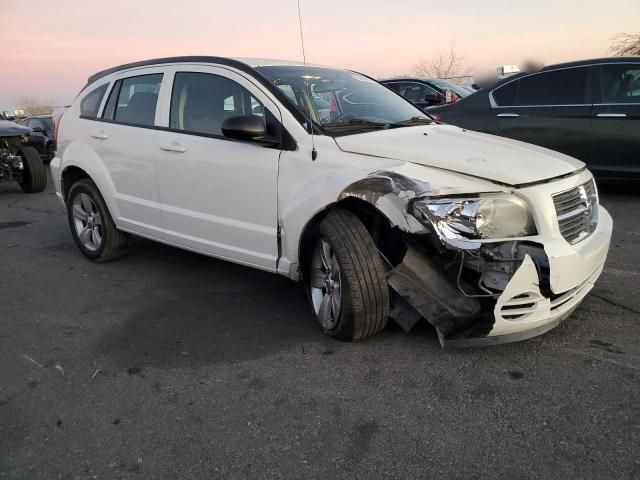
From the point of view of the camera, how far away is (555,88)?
6652 mm

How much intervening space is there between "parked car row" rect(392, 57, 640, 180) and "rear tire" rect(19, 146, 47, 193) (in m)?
7.39

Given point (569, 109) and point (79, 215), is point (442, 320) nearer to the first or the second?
point (79, 215)

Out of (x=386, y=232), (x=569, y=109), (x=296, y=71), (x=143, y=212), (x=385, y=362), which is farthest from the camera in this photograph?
(x=569, y=109)

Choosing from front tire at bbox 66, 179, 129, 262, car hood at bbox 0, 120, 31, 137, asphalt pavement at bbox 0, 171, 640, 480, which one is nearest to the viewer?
asphalt pavement at bbox 0, 171, 640, 480

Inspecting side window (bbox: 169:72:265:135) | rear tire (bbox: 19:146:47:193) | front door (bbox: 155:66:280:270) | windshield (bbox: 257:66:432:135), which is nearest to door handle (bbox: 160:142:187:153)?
front door (bbox: 155:66:280:270)

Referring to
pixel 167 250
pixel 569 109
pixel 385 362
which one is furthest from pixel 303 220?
pixel 569 109

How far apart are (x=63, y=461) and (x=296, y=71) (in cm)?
296

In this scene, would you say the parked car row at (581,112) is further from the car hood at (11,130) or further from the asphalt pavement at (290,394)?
the car hood at (11,130)

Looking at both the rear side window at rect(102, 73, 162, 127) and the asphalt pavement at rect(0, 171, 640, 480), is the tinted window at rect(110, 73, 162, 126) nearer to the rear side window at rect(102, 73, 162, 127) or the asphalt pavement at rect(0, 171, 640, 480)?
the rear side window at rect(102, 73, 162, 127)

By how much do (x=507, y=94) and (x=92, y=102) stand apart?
4.96 m

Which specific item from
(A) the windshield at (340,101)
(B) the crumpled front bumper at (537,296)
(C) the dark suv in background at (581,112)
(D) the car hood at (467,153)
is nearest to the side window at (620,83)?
(C) the dark suv in background at (581,112)

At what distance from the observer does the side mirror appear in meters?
→ 3.40

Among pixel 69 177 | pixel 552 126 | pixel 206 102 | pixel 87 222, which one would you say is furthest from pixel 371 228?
pixel 552 126

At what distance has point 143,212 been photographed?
4527mm
